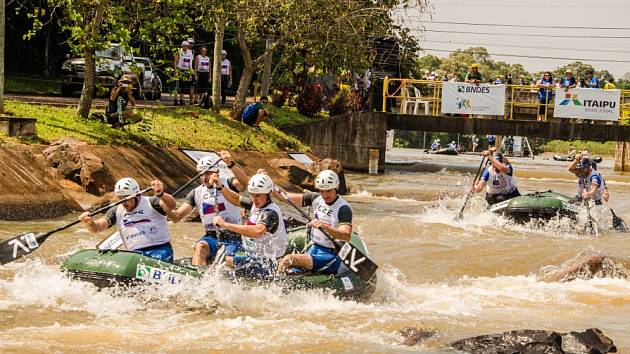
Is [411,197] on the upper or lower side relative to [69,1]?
lower

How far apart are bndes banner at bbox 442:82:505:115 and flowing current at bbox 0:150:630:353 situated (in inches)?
676

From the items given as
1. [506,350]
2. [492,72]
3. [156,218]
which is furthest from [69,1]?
[492,72]

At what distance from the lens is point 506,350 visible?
931 centimetres

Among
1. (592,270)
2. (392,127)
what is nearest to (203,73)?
(392,127)

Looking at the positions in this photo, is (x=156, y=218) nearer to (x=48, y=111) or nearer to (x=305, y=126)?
(x=48, y=111)

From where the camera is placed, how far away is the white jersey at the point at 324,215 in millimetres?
11633

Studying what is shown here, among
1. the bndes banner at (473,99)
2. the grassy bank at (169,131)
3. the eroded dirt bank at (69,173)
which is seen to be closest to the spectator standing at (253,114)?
the grassy bank at (169,131)

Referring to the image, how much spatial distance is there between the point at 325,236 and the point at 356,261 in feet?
1.53

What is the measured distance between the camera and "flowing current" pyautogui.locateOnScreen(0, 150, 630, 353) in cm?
998

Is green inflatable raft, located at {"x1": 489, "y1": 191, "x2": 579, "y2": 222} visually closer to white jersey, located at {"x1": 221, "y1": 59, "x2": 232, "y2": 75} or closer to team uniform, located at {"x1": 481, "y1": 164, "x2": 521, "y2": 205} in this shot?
team uniform, located at {"x1": 481, "y1": 164, "x2": 521, "y2": 205}

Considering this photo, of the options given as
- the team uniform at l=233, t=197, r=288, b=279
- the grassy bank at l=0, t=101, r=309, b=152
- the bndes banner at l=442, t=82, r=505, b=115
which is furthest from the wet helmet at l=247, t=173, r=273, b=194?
the bndes banner at l=442, t=82, r=505, b=115

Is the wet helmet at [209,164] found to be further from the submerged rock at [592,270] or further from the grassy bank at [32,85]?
the grassy bank at [32,85]

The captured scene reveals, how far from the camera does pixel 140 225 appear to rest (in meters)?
11.7

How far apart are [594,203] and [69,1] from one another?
37.5 ft
